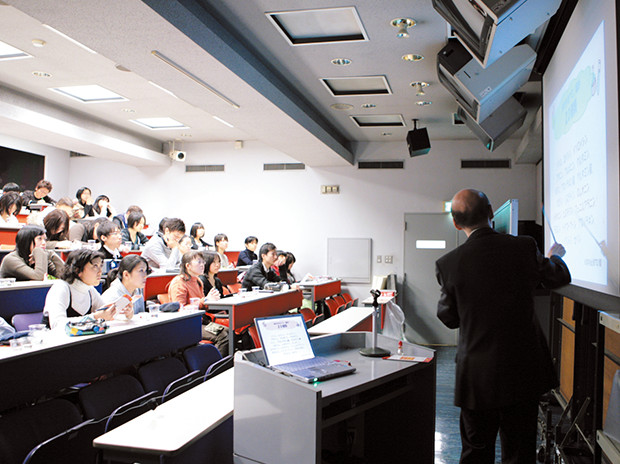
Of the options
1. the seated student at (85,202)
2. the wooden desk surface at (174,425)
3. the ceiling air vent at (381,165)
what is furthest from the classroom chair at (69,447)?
the ceiling air vent at (381,165)

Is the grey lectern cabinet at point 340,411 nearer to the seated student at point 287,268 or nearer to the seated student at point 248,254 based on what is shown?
the seated student at point 287,268

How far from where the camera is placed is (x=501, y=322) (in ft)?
7.74

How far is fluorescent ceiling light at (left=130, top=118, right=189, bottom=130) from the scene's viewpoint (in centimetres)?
902

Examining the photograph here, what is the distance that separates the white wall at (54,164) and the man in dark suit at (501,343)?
32.9ft

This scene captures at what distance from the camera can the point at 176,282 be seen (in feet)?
18.8

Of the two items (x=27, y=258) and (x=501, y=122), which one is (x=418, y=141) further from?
(x=27, y=258)

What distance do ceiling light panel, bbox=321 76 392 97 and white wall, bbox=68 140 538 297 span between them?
3277 millimetres

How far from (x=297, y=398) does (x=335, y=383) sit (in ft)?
0.97

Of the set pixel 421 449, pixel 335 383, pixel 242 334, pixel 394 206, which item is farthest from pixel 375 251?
pixel 335 383

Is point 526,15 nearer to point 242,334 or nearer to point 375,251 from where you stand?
point 242,334

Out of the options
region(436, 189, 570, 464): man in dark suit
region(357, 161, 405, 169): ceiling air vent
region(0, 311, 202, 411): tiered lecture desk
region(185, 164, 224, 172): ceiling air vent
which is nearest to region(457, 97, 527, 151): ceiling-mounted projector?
region(436, 189, 570, 464): man in dark suit

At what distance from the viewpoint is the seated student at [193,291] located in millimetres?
5492

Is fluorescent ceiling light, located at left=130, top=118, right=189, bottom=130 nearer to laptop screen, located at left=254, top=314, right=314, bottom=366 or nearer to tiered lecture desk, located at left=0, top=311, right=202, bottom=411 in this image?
tiered lecture desk, located at left=0, top=311, right=202, bottom=411

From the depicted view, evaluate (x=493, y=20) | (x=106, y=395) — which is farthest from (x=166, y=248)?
(x=493, y=20)
